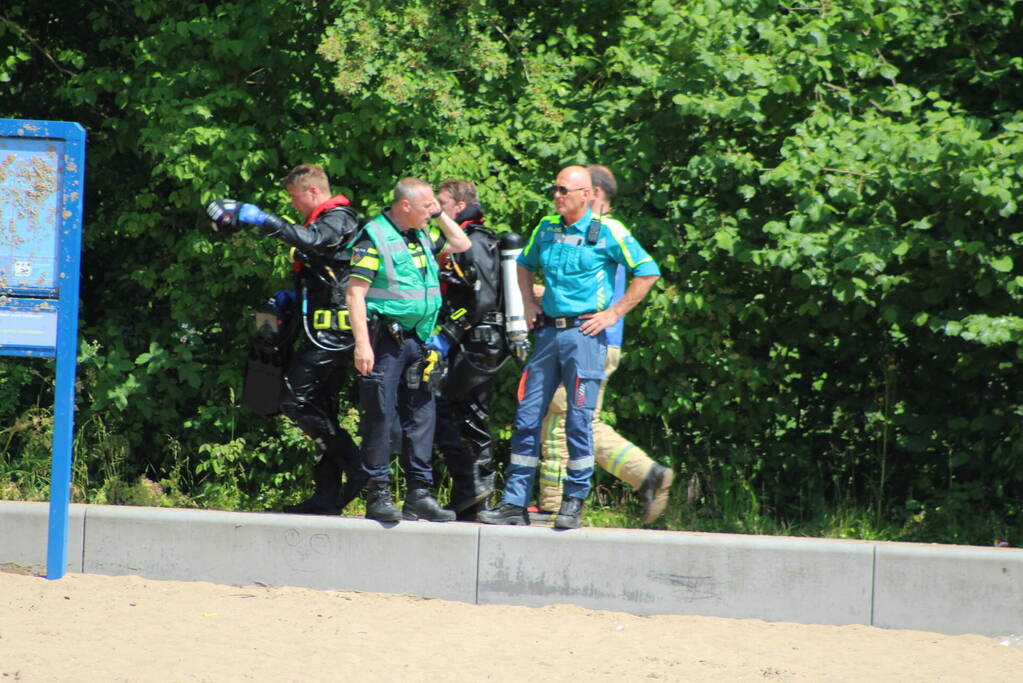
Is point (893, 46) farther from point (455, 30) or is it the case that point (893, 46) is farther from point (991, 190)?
point (455, 30)

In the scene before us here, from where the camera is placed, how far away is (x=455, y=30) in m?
6.85

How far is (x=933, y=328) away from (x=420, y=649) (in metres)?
3.13

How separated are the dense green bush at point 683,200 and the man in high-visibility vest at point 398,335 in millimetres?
1039

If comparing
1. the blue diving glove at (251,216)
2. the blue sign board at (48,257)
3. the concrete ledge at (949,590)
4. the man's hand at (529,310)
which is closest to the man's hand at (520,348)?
the man's hand at (529,310)

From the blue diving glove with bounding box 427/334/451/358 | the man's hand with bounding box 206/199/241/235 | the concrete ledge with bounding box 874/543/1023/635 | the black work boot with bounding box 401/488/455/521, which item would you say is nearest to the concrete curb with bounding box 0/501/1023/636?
the concrete ledge with bounding box 874/543/1023/635

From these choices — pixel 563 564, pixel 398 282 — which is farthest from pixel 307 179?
pixel 563 564

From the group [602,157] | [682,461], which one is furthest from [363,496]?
[602,157]

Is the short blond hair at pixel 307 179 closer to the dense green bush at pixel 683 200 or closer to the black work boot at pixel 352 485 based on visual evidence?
the dense green bush at pixel 683 200

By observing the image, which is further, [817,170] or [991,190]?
[817,170]

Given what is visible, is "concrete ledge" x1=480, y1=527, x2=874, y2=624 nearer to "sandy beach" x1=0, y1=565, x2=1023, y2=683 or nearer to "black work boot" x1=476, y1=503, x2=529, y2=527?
"sandy beach" x1=0, y1=565, x2=1023, y2=683

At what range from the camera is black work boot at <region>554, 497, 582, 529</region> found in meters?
5.74

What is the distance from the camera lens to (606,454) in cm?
627

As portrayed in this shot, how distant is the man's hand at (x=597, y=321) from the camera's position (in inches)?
229

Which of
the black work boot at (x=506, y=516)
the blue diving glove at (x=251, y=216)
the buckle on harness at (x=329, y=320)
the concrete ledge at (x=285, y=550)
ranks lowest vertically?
the concrete ledge at (x=285, y=550)
